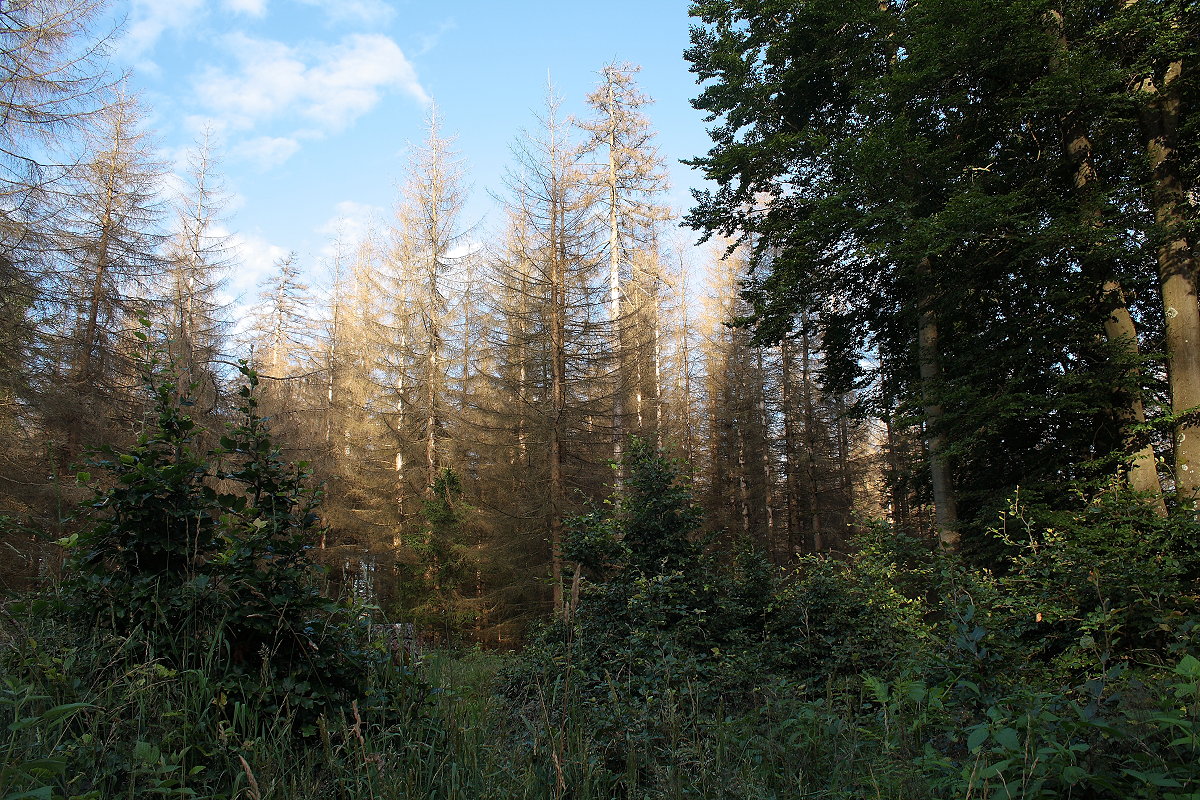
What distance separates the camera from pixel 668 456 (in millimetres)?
7750

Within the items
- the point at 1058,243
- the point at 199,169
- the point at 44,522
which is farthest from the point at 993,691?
the point at 199,169

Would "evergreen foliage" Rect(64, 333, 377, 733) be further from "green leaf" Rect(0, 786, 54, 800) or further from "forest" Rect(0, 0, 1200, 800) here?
"green leaf" Rect(0, 786, 54, 800)

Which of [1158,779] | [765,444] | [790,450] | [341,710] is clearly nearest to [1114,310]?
[1158,779]

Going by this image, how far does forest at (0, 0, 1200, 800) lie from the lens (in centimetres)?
249

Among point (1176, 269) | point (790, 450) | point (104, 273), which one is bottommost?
point (790, 450)

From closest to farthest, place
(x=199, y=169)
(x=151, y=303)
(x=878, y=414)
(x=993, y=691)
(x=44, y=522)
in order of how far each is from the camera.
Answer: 1. (x=993, y=691)
2. (x=44, y=522)
3. (x=878, y=414)
4. (x=151, y=303)
5. (x=199, y=169)

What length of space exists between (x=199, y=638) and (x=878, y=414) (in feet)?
41.0

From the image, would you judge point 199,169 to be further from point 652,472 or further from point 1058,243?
point 1058,243

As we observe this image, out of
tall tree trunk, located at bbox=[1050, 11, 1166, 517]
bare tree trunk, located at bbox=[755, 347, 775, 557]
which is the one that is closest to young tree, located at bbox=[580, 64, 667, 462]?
bare tree trunk, located at bbox=[755, 347, 775, 557]

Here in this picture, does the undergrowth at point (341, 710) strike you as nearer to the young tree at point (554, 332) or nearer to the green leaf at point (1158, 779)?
the green leaf at point (1158, 779)

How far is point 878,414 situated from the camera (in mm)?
12719

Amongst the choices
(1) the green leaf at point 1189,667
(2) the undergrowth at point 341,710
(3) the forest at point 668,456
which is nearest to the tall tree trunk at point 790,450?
(3) the forest at point 668,456

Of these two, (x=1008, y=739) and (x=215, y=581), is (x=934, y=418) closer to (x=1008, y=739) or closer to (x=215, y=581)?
(x=1008, y=739)

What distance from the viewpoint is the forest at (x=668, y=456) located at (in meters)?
2.49
